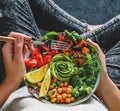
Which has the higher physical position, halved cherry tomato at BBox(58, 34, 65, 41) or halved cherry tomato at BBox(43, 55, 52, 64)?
halved cherry tomato at BBox(58, 34, 65, 41)

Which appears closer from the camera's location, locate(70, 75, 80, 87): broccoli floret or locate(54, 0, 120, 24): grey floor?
locate(70, 75, 80, 87): broccoli floret

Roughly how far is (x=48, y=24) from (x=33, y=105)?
26.4 inches

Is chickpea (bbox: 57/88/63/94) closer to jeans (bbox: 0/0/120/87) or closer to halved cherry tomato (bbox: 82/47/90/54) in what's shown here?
halved cherry tomato (bbox: 82/47/90/54)

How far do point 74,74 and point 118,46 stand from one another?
426 mm

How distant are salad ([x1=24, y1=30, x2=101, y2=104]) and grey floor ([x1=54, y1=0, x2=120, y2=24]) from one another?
103 centimetres

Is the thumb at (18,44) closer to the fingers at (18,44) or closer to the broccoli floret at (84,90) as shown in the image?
the fingers at (18,44)

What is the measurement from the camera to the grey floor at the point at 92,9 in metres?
2.43

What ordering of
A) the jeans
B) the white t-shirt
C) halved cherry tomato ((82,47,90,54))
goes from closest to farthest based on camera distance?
the white t-shirt, halved cherry tomato ((82,47,90,54)), the jeans

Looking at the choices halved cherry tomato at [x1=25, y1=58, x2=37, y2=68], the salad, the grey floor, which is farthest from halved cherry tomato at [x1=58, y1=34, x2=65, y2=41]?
the grey floor

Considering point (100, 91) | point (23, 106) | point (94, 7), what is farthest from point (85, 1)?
point (23, 106)

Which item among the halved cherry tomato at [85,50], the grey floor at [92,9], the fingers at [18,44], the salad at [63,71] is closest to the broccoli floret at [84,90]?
the salad at [63,71]

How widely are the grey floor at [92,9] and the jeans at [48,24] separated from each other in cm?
52

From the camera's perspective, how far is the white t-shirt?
129 cm

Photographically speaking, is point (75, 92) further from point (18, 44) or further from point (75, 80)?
point (18, 44)
